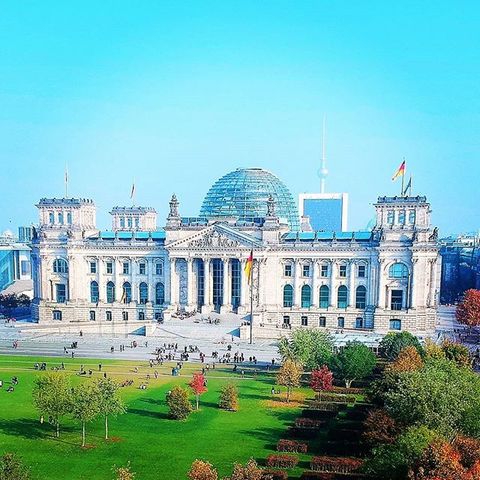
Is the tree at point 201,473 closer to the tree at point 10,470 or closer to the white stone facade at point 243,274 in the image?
the tree at point 10,470

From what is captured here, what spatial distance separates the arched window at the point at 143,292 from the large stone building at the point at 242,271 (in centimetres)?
19

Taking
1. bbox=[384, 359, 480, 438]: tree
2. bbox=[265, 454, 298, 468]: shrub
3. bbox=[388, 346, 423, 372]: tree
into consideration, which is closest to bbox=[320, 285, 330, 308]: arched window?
bbox=[388, 346, 423, 372]: tree

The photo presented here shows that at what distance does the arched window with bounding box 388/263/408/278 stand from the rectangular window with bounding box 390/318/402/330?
24.4 ft

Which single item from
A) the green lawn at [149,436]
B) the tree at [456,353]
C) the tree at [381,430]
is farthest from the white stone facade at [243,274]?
the tree at [381,430]

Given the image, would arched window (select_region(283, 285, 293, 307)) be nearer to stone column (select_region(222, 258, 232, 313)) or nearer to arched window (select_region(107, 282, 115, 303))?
stone column (select_region(222, 258, 232, 313))

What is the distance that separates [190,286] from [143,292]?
33.9 feet

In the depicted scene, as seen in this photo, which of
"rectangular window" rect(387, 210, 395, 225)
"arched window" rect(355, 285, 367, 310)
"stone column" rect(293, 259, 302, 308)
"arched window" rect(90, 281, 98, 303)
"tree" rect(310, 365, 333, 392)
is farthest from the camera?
"arched window" rect(90, 281, 98, 303)

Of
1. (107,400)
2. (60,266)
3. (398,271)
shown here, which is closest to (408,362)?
(107,400)

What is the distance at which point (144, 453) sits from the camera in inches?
1686

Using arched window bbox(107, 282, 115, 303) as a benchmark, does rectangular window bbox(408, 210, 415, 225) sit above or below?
above

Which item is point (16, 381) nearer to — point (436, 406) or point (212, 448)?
point (212, 448)

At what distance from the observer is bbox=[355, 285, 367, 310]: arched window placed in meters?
99.7

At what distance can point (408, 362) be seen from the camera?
50969 mm

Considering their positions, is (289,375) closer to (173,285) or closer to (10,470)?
(10,470)
